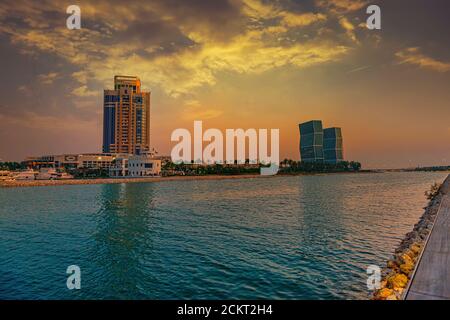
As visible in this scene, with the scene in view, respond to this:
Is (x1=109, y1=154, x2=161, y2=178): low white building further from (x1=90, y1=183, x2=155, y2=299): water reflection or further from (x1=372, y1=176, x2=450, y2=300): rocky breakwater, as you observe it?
(x1=372, y1=176, x2=450, y2=300): rocky breakwater

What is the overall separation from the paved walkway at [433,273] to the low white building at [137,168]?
142m

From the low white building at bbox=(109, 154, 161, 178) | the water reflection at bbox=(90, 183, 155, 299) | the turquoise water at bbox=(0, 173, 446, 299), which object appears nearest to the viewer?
the turquoise water at bbox=(0, 173, 446, 299)

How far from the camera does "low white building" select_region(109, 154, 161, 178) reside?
148750mm

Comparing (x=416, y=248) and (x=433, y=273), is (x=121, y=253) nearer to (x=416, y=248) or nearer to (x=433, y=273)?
(x=433, y=273)

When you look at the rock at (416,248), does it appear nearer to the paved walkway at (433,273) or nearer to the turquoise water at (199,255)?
the paved walkway at (433,273)

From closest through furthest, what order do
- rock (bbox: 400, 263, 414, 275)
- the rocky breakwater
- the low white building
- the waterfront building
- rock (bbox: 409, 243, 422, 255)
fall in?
1. the rocky breakwater
2. rock (bbox: 400, 263, 414, 275)
3. rock (bbox: 409, 243, 422, 255)
4. the low white building
5. the waterfront building

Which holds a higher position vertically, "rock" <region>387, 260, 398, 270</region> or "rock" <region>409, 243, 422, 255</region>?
"rock" <region>409, 243, 422, 255</region>

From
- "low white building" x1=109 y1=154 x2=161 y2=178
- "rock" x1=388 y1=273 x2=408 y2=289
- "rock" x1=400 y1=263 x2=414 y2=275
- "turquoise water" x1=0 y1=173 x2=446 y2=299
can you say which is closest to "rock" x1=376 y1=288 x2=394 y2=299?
"rock" x1=388 y1=273 x2=408 y2=289

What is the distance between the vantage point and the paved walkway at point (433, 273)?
1036 cm

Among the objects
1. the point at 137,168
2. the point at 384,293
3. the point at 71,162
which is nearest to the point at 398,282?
the point at 384,293

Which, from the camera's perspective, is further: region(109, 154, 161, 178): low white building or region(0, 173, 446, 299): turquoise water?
region(109, 154, 161, 178): low white building

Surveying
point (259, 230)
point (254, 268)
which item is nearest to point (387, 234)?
point (259, 230)

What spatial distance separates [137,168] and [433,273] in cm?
14870

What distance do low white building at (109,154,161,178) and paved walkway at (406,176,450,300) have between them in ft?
466
